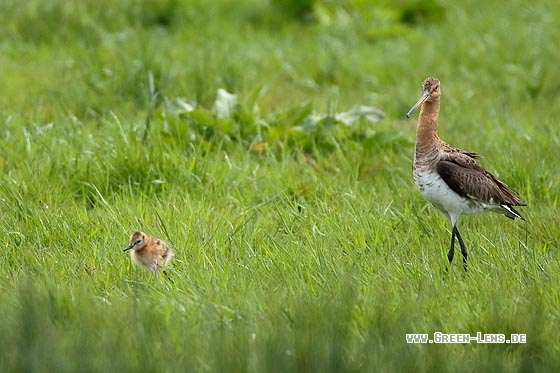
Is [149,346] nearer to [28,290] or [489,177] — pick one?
[28,290]

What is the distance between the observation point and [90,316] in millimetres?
5242

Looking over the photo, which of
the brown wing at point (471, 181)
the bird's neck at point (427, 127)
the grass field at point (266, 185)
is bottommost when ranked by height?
the grass field at point (266, 185)

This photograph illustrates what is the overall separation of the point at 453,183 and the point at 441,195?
0.10m

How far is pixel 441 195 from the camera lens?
6.34m

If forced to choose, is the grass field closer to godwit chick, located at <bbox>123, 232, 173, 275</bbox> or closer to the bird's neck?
godwit chick, located at <bbox>123, 232, 173, 275</bbox>

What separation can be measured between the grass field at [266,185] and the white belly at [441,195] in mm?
242

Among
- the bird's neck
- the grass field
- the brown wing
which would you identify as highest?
the bird's neck

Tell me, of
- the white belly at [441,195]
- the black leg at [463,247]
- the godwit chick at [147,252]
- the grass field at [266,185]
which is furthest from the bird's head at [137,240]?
the black leg at [463,247]

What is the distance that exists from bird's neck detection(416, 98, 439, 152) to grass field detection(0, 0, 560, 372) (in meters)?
0.56

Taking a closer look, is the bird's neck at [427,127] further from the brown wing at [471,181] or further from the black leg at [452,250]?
the black leg at [452,250]

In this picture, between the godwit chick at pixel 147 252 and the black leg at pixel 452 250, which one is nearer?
the godwit chick at pixel 147 252

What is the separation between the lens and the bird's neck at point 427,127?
21.3 feet

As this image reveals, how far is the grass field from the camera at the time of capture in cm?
502

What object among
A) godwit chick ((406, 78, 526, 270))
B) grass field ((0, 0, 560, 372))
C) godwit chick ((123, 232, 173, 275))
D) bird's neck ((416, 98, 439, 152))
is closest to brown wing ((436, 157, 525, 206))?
godwit chick ((406, 78, 526, 270))
